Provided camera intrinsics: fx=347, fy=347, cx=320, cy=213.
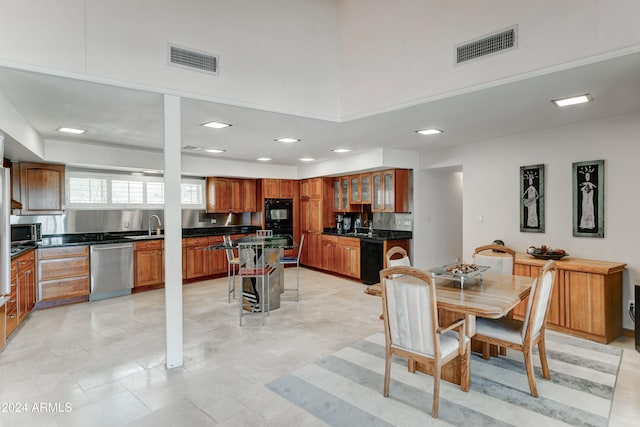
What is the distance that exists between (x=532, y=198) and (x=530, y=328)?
8.89 ft

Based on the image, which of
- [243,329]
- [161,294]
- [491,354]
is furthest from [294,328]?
[161,294]

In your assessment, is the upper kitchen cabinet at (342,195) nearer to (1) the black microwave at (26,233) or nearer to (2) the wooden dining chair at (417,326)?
(2) the wooden dining chair at (417,326)

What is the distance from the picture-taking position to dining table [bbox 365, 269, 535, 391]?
7.67 feet

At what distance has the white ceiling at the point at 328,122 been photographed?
281cm


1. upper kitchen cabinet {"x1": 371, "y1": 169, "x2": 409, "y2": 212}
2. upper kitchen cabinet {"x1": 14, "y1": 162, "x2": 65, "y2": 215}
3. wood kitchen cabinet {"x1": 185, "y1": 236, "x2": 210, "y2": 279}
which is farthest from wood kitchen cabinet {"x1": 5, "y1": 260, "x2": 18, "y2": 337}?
upper kitchen cabinet {"x1": 371, "y1": 169, "x2": 409, "y2": 212}

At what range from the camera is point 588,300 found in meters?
3.65

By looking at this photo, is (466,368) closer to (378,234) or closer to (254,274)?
(254,274)

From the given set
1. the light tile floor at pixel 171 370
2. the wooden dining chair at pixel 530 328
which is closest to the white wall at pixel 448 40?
the wooden dining chair at pixel 530 328

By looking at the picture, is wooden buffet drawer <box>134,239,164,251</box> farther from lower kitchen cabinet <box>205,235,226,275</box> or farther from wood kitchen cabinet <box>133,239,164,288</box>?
lower kitchen cabinet <box>205,235,226,275</box>

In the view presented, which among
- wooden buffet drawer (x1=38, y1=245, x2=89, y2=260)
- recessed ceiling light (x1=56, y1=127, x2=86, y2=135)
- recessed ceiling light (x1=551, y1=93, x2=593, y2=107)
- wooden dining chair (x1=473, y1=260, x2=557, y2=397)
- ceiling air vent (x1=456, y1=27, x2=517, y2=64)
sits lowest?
wooden dining chair (x1=473, y1=260, x2=557, y2=397)

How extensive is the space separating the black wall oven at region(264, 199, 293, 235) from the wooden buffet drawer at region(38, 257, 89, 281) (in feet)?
11.4

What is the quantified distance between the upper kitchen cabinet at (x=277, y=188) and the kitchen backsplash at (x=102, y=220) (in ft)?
4.32

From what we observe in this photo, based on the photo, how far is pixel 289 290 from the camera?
227 inches

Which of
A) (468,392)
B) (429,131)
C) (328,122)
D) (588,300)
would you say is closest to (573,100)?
(429,131)
